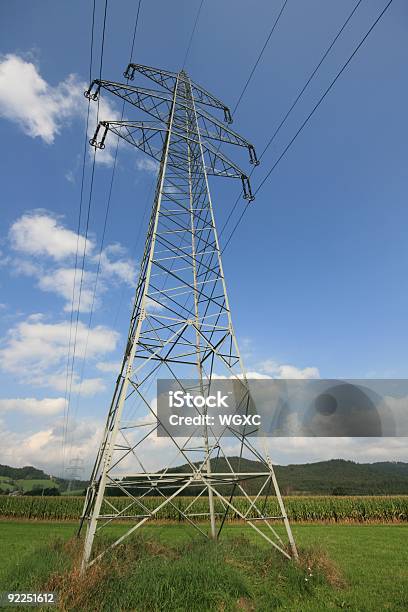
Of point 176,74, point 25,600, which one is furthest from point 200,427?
point 176,74

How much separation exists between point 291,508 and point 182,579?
28970 millimetres

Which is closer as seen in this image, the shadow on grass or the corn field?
the shadow on grass

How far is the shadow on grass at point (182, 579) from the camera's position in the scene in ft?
20.7

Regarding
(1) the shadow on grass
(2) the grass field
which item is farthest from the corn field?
(1) the shadow on grass

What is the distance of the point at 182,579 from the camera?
6.80 m

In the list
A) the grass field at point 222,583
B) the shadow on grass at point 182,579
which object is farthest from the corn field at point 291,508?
the shadow on grass at point 182,579

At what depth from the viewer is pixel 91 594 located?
6363 mm

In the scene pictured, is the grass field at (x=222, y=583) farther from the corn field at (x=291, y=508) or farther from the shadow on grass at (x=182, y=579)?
the corn field at (x=291, y=508)

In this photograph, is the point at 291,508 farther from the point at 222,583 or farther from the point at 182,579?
the point at 182,579

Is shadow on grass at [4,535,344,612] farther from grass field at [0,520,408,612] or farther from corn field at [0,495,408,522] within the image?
corn field at [0,495,408,522]

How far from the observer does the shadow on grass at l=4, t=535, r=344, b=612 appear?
630 centimetres

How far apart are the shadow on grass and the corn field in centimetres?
2347

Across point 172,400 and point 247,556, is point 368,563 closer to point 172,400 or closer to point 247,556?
point 247,556

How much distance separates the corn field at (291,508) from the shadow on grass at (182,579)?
23.5 metres
